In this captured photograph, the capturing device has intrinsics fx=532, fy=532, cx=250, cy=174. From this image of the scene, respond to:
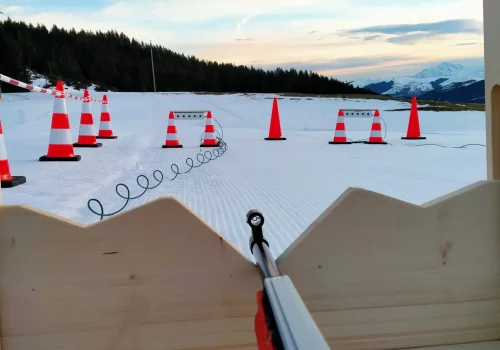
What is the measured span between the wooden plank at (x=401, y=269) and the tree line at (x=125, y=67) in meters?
36.8

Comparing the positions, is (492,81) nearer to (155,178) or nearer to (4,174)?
(155,178)

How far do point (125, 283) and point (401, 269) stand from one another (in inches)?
32.6

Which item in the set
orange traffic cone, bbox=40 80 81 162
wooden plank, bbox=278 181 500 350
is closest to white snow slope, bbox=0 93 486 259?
orange traffic cone, bbox=40 80 81 162

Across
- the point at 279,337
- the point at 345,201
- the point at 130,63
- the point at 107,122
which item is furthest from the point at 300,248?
the point at 130,63

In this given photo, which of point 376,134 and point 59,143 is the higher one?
point 59,143

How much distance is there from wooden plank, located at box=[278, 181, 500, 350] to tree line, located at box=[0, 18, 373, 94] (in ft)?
121

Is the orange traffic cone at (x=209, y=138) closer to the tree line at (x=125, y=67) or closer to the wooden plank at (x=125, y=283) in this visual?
the wooden plank at (x=125, y=283)

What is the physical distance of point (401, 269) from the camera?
1.63 m

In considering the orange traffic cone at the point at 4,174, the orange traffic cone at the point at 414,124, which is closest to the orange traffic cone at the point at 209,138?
the orange traffic cone at the point at 414,124

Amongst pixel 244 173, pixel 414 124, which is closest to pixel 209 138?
pixel 244 173

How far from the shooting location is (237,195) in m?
4.49

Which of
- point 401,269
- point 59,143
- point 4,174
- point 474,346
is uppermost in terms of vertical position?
point 59,143

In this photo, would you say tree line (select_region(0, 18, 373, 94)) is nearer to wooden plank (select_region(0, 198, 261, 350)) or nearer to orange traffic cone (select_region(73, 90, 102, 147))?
orange traffic cone (select_region(73, 90, 102, 147))

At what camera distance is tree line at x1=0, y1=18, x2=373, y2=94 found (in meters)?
39.8
